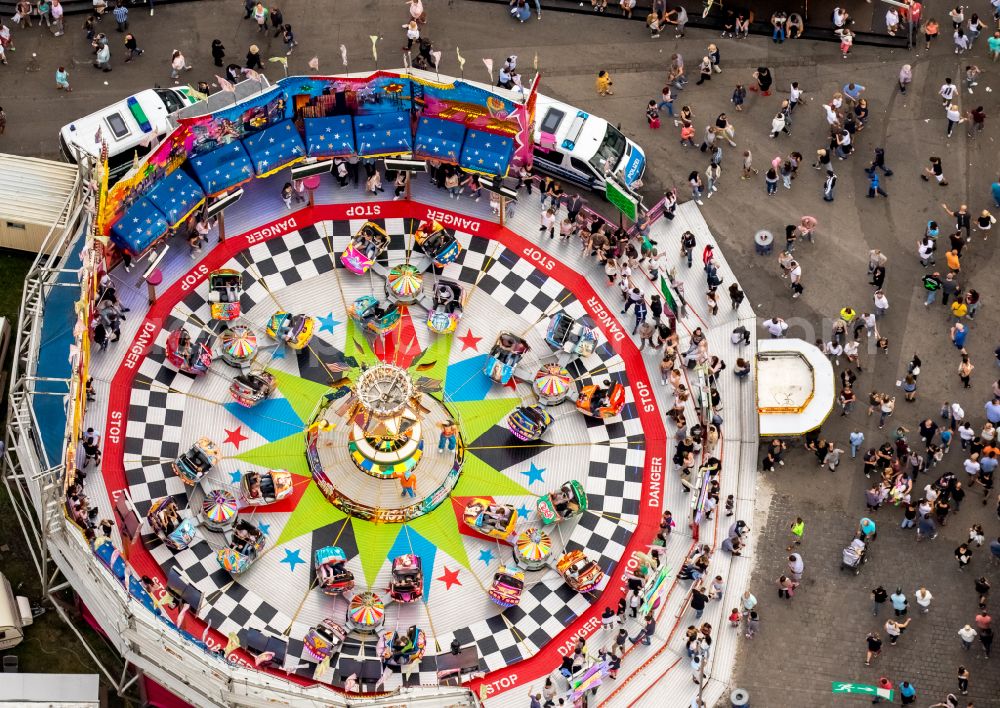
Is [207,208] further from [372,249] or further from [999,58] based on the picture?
[999,58]

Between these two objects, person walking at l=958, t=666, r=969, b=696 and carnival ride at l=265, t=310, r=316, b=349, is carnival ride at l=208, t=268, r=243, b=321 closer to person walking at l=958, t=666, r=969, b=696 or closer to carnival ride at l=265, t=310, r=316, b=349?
carnival ride at l=265, t=310, r=316, b=349

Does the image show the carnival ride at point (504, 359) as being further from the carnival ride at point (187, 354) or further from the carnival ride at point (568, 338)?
the carnival ride at point (187, 354)

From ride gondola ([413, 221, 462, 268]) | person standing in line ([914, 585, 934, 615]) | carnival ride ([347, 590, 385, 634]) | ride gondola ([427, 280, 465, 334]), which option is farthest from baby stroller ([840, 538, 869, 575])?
ride gondola ([413, 221, 462, 268])

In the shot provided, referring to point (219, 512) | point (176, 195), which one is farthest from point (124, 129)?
point (219, 512)

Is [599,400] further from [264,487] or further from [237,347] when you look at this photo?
[237,347]

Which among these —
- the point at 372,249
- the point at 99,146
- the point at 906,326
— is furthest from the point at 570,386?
the point at 99,146
